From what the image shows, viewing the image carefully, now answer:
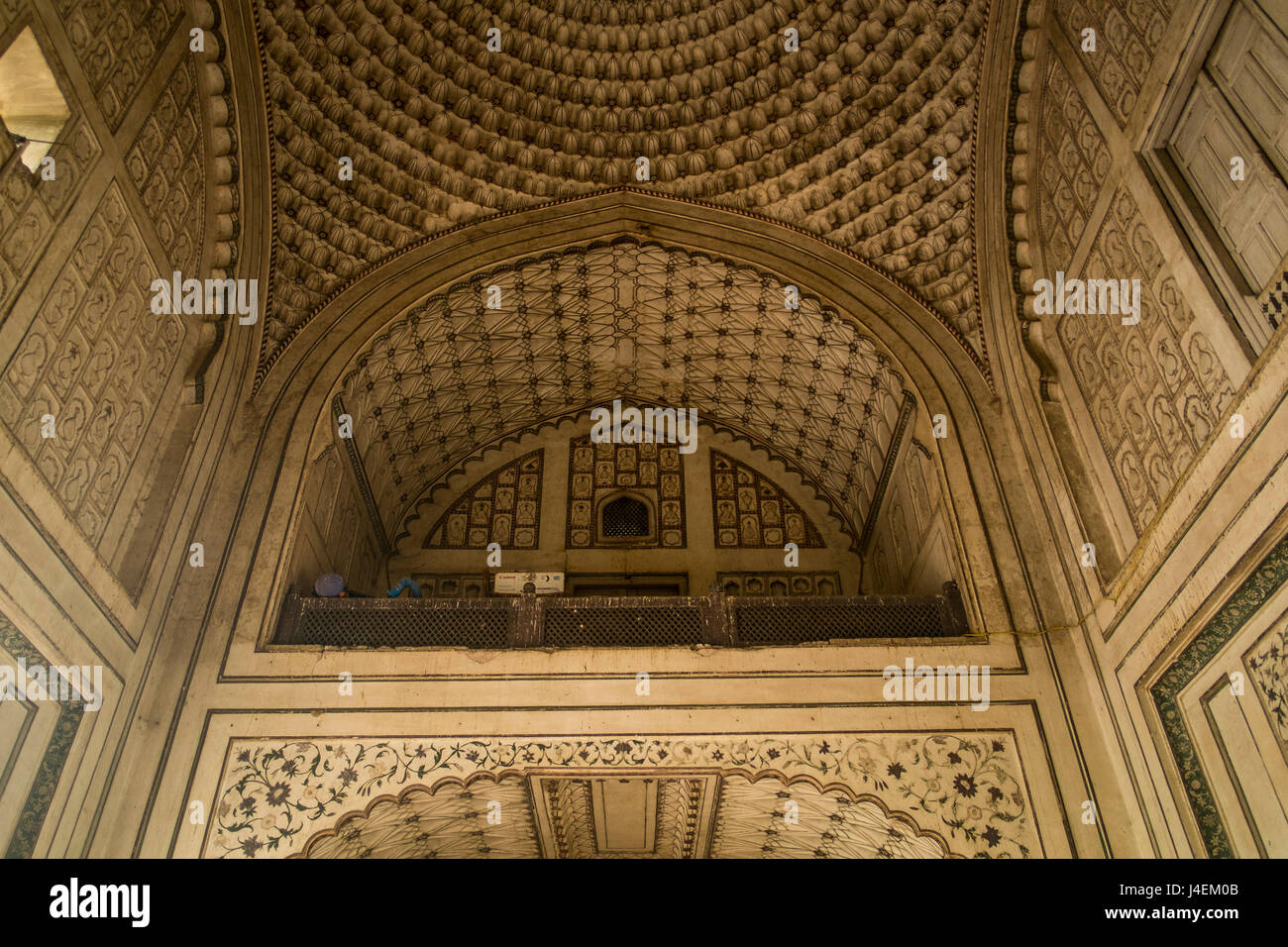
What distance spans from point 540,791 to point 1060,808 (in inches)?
112

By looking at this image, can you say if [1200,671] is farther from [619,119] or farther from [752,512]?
[619,119]

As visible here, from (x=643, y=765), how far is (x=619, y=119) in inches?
202

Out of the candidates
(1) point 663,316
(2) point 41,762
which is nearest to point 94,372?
(2) point 41,762

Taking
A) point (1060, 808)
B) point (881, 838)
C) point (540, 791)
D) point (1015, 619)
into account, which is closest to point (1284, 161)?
point (1015, 619)

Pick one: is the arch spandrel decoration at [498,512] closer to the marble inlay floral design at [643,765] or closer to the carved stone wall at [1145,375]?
the marble inlay floral design at [643,765]

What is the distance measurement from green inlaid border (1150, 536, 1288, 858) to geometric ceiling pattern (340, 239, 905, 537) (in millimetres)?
2913

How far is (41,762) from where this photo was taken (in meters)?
4.67

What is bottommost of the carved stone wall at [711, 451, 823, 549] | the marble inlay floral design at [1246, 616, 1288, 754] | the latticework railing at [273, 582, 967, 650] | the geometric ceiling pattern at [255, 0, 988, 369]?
the marble inlay floral design at [1246, 616, 1288, 754]

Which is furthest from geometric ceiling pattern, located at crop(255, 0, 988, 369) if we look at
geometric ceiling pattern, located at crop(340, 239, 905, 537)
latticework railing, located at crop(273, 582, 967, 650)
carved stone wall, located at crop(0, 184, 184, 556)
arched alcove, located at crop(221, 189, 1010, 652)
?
latticework railing, located at crop(273, 582, 967, 650)

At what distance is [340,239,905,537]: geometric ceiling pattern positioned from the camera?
7.75m

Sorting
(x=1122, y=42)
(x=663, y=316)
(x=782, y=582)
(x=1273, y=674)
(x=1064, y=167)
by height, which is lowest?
(x=1273, y=674)

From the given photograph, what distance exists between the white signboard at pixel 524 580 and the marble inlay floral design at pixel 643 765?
7.99 ft

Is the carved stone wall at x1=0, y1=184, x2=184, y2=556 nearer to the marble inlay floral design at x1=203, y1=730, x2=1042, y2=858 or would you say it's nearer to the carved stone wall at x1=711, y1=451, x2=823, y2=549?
the marble inlay floral design at x1=203, y1=730, x2=1042, y2=858

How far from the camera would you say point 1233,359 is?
4.50 metres
